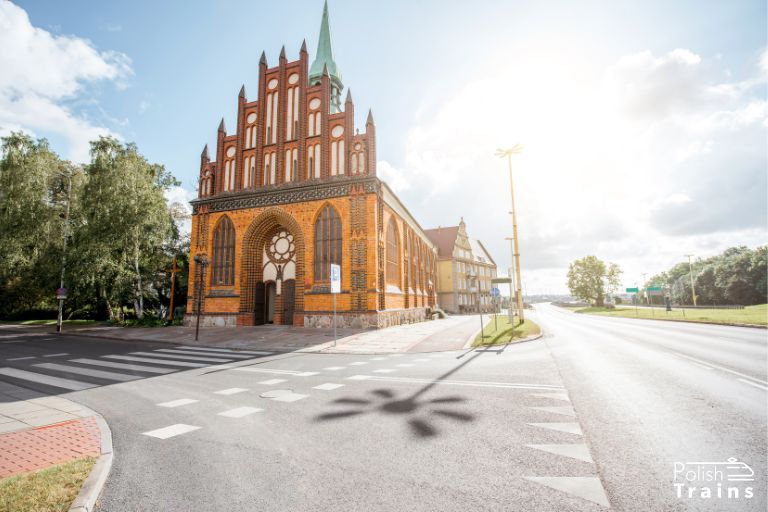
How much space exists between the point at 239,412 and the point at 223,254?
64.9 feet

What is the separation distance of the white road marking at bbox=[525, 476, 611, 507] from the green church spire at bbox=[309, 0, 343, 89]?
27.9 metres

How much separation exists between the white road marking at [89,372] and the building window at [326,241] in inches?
465

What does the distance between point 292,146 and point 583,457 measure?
21941 millimetres

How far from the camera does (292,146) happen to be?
71.5ft

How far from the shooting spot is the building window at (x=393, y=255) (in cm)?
2362

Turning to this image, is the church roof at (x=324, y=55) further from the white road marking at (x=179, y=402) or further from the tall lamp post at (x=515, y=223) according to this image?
the white road marking at (x=179, y=402)

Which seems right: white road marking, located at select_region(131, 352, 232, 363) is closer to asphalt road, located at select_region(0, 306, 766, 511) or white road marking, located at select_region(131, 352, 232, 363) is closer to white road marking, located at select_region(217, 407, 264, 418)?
asphalt road, located at select_region(0, 306, 766, 511)

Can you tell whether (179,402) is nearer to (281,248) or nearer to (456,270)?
(281,248)

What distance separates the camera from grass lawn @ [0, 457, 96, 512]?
8.36 feet

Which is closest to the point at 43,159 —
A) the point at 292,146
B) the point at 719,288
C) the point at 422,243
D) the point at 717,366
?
the point at 292,146

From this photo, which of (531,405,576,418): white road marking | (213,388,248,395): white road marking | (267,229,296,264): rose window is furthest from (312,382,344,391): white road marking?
(267,229,296,264): rose window

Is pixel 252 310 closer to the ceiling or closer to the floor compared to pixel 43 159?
closer to the floor

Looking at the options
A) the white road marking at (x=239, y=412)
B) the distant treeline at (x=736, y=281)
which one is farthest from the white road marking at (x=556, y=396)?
the distant treeline at (x=736, y=281)

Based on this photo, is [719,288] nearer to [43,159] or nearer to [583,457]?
[583,457]
